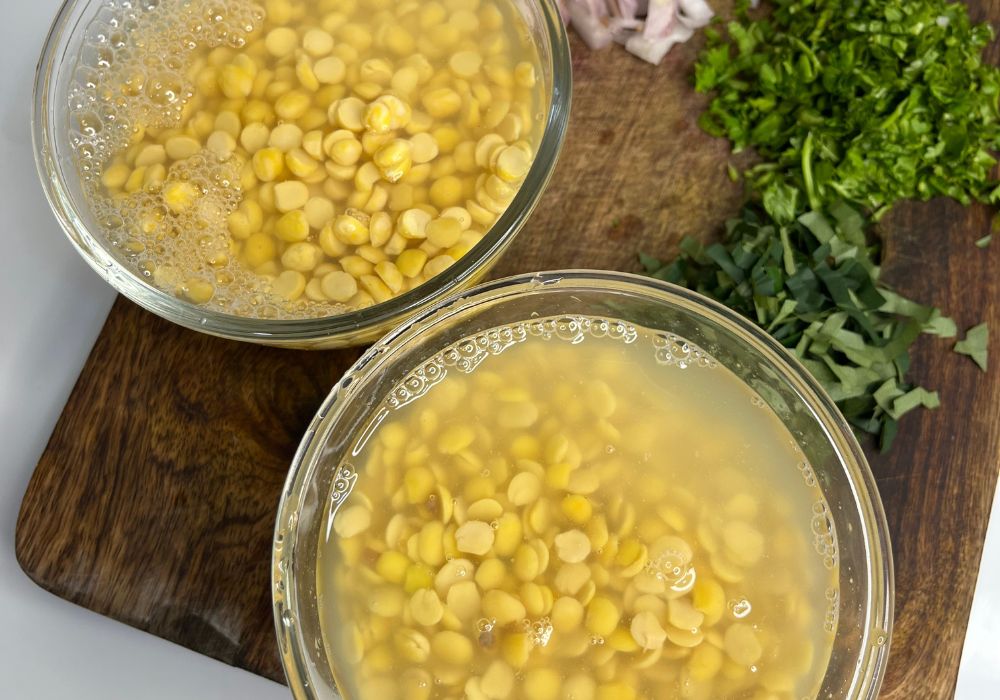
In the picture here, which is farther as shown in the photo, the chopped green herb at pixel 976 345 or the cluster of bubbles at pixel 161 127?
the chopped green herb at pixel 976 345

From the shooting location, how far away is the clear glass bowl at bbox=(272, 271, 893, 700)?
45.2 inches

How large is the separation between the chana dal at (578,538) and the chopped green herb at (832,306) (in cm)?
22

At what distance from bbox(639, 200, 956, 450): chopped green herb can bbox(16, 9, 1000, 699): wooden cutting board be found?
0.17 ft

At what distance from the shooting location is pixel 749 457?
116 cm

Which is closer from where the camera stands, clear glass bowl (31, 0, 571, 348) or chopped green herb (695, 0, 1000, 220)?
clear glass bowl (31, 0, 571, 348)

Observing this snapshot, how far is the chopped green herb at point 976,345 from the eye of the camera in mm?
1416

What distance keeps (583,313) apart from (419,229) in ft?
0.85

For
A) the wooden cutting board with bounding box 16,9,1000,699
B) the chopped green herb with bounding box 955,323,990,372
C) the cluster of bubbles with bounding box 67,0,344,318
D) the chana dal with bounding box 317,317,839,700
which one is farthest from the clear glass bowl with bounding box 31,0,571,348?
the chopped green herb with bounding box 955,323,990,372

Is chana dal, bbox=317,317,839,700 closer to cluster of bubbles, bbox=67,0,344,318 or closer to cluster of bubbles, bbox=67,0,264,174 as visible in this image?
cluster of bubbles, bbox=67,0,344,318

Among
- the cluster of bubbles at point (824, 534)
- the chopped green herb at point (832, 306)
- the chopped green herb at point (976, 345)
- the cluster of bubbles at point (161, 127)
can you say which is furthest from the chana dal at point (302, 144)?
the chopped green herb at point (976, 345)

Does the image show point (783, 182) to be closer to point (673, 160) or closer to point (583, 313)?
point (673, 160)

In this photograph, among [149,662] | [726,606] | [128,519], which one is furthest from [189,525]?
[726,606]

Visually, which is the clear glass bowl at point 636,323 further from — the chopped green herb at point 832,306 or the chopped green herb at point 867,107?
the chopped green herb at point 867,107

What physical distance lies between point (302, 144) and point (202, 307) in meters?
0.26
